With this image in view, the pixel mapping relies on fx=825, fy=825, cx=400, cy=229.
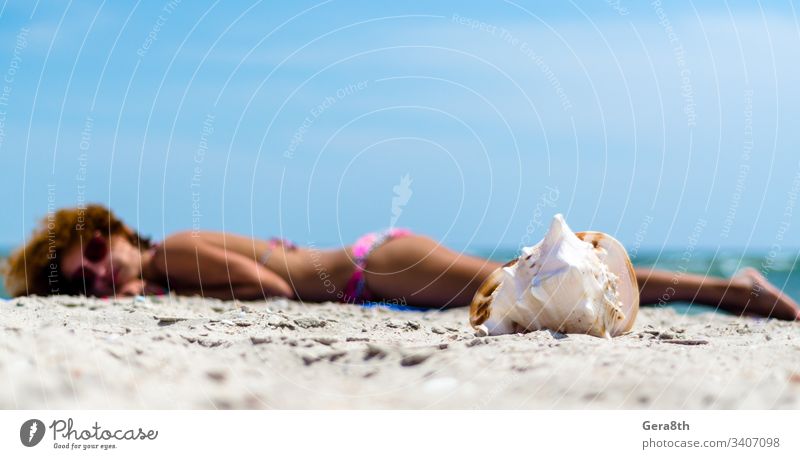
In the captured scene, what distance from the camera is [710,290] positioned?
7.52 metres

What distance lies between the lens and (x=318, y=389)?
121 inches

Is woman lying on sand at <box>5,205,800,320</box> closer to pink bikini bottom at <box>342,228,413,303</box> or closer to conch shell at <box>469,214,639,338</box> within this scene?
pink bikini bottom at <box>342,228,413,303</box>

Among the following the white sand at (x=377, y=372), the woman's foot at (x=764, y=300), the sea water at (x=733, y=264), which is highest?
the white sand at (x=377, y=372)

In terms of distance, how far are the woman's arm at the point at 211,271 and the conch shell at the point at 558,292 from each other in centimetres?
386

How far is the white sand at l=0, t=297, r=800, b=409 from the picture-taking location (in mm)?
2873

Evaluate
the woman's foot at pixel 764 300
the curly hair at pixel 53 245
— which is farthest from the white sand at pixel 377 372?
the curly hair at pixel 53 245

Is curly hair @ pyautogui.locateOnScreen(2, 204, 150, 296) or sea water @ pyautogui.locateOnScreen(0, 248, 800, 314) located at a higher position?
curly hair @ pyautogui.locateOnScreen(2, 204, 150, 296)

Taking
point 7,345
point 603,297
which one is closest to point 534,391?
point 603,297

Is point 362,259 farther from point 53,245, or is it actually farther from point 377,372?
point 377,372

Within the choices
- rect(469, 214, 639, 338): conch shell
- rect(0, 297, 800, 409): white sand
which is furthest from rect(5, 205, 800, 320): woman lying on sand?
rect(0, 297, 800, 409): white sand

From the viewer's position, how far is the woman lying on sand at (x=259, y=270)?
7684 millimetres

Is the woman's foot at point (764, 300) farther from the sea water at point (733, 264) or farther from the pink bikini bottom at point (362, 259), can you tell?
the sea water at point (733, 264)
